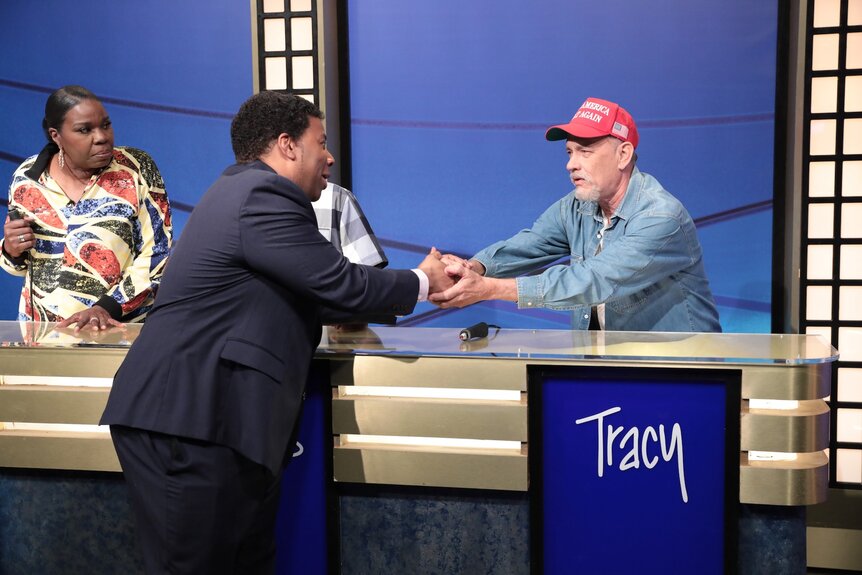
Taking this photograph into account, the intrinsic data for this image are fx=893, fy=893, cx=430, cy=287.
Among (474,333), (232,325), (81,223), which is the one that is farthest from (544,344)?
(81,223)

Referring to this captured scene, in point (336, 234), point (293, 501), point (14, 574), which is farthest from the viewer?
point (336, 234)

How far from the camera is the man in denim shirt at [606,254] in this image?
2791 millimetres

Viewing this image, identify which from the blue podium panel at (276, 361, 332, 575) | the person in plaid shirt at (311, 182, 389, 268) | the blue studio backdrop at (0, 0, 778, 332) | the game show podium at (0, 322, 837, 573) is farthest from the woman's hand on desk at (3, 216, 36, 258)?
the blue studio backdrop at (0, 0, 778, 332)

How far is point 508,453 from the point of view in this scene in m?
2.47

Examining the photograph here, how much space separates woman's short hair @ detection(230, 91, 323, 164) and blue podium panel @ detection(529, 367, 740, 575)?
932 millimetres

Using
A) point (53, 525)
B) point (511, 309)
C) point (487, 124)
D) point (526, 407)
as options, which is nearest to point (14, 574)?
point (53, 525)

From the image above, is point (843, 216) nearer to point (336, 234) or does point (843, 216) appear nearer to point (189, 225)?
point (336, 234)

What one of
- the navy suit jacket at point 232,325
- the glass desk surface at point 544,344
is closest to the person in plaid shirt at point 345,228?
the glass desk surface at point 544,344

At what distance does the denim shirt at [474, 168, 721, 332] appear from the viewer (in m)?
2.78

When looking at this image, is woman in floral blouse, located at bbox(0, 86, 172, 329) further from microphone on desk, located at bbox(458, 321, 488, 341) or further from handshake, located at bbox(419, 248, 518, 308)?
microphone on desk, located at bbox(458, 321, 488, 341)

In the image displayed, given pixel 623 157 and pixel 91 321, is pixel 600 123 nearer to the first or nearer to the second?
pixel 623 157

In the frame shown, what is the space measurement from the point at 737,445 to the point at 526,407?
0.56 metres

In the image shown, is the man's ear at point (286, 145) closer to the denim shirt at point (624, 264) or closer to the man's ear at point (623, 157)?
the denim shirt at point (624, 264)

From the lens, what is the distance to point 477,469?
249 centimetres
